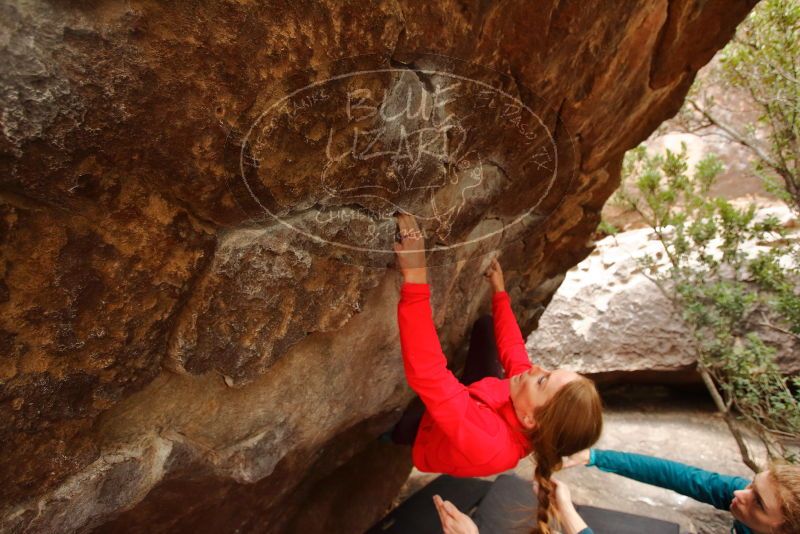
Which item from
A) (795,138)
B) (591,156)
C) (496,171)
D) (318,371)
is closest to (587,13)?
(496,171)

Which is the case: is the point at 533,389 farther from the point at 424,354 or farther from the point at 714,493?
the point at 714,493

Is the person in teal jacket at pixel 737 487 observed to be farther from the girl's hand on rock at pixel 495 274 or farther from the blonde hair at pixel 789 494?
the girl's hand on rock at pixel 495 274

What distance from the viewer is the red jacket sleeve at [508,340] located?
2385mm

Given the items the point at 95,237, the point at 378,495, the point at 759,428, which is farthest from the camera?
the point at 759,428

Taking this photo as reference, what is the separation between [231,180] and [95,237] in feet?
1.09

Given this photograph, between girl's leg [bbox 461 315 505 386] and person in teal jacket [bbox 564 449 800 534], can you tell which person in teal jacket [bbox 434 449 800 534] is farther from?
girl's leg [bbox 461 315 505 386]

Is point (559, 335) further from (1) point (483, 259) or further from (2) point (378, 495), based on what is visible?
(1) point (483, 259)

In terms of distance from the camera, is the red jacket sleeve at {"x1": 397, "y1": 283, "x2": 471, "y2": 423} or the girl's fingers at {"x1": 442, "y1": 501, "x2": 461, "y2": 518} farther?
the girl's fingers at {"x1": 442, "y1": 501, "x2": 461, "y2": 518}

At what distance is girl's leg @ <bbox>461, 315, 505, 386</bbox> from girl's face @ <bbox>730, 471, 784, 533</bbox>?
1.15 m

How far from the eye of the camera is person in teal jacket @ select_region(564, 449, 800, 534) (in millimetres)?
1785

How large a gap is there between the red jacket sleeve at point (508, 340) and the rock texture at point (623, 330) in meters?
3.60

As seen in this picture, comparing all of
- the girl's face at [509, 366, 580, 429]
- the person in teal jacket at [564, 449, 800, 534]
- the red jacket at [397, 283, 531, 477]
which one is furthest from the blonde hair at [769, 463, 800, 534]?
the red jacket at [397, 283, 531, 477]

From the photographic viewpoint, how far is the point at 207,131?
3.66 ft

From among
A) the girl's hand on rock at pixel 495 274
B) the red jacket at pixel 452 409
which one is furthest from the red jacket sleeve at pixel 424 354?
the girl's hand on rock at pixel 495 274
